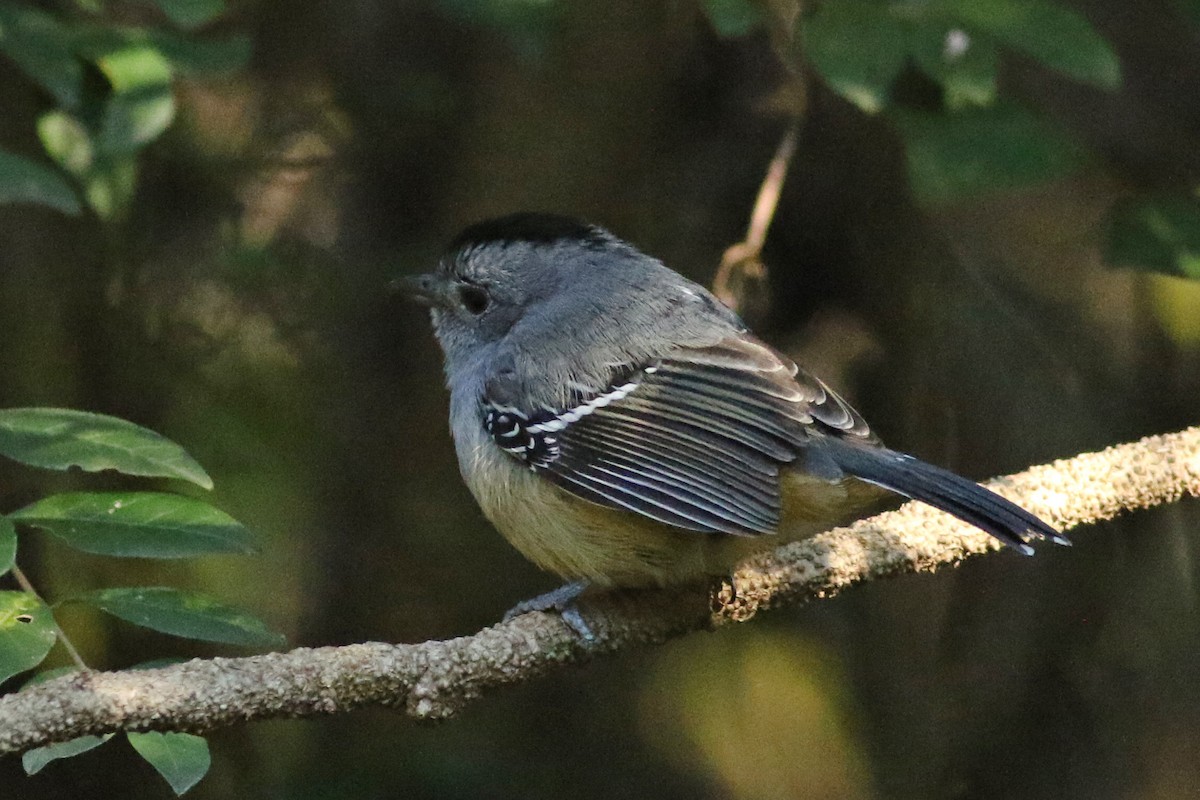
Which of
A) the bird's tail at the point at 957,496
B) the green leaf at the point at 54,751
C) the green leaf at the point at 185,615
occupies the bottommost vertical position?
the green leaf at the point at 54,751

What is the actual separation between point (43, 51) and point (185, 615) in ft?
5.95

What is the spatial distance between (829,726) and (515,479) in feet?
7.94

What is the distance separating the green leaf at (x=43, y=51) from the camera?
3371mm

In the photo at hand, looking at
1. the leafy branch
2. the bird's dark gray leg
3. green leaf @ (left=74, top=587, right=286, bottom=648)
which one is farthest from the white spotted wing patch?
green leaf @ (left=74, top=587, right=286, bottom=648)

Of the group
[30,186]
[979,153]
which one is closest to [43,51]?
[30,186]

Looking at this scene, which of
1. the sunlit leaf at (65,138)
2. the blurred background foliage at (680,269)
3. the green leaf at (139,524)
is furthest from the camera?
the blurred background foliage at (680,269)

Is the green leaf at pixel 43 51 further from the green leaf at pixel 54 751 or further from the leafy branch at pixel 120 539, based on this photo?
the green leaf at pixel 54 751

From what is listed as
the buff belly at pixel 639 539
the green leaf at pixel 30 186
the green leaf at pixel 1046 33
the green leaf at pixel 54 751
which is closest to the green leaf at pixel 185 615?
the green leaf at pixel 54 751

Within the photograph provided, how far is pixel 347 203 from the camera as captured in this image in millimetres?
5422

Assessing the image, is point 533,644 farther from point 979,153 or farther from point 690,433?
point 979,153

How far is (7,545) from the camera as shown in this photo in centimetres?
233

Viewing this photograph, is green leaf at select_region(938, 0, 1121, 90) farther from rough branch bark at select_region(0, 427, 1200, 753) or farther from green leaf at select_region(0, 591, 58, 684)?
green leaf at select_region(0, 591, 58, 684)

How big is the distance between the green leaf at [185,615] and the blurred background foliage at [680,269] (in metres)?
2.46

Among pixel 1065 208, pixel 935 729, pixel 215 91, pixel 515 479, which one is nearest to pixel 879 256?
pixel 1065 208
